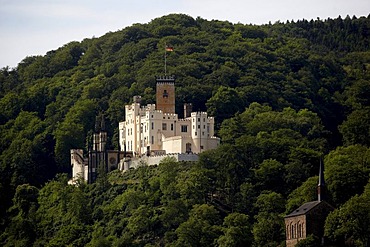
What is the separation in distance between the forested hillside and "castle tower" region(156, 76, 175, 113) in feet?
19.2

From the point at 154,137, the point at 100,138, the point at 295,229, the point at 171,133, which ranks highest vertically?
the point at 171,133

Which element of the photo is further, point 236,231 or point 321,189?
point 236,231

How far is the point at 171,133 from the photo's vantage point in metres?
151

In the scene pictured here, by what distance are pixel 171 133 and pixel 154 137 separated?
1.60 m

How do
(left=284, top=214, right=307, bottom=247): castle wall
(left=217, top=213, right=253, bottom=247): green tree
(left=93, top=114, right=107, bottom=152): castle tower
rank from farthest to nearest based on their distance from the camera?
(left=93, top=114, right=107, bottom=152): castle tower < (left=217, top=213, right=253, bottom=247): green tree < (left=284, top=214, right=307, bottom=247): castle wall

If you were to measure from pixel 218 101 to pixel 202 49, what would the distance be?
1117 inches

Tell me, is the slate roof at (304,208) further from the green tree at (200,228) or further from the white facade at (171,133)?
the white facade at (171,133)

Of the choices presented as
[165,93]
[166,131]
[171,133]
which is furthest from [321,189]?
[165,93]

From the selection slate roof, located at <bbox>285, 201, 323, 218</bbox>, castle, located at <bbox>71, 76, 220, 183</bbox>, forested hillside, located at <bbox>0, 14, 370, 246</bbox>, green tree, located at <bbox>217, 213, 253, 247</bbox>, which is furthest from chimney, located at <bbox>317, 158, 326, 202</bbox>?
castle, located at <bbox>71, 76, 220, 183</bbox>

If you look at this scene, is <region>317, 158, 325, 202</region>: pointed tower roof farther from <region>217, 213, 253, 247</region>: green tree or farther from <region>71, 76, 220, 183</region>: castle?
<region>71, 76, 220, 183</region>: castle

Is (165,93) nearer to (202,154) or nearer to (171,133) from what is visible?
(171,133)

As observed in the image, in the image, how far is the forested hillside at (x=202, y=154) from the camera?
133250 millimetres

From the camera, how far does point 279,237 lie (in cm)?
12719

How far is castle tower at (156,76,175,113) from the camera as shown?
156 metres
